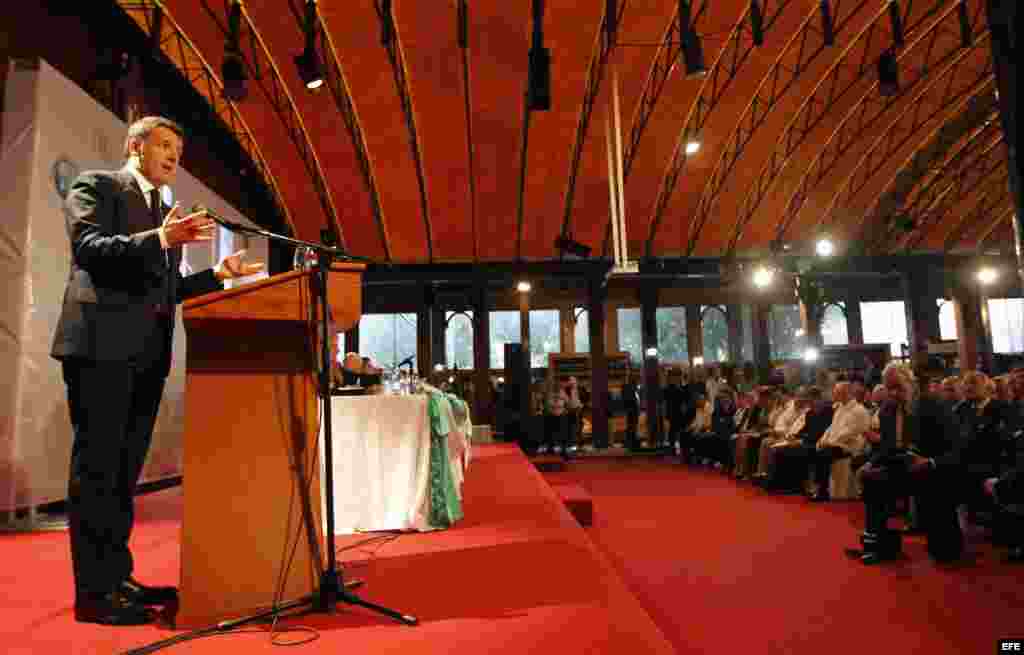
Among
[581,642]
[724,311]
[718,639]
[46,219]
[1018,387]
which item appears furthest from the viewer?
[724,311]

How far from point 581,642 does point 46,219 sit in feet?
17.8

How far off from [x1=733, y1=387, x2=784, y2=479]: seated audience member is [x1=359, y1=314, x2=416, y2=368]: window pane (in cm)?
1097

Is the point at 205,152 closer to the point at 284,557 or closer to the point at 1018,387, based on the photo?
the point at 284,557

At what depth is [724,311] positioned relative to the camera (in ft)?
60.6

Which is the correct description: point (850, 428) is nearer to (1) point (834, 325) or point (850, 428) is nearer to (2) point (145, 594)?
(2) point (145, 594)

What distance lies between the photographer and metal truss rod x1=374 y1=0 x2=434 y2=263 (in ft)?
25.8

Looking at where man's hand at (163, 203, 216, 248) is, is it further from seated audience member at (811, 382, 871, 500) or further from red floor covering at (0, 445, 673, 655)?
seated audience member at (811, 382, 871, 500)

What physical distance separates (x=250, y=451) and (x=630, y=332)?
769 inches

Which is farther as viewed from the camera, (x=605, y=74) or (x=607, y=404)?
(x=607, y=404)

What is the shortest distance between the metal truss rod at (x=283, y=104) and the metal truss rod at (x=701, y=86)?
19.9 ft

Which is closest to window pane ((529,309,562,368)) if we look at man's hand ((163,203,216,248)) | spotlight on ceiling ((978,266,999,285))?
spotlight on ceiling ((978,266,999,285))

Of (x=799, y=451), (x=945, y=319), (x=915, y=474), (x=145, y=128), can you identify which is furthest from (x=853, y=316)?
(x=145, y=128)

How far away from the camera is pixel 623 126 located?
36.7 ft

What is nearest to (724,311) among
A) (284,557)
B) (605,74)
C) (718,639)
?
(605,74)
